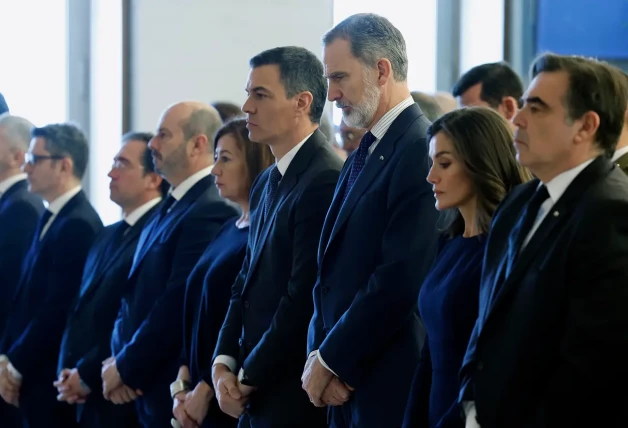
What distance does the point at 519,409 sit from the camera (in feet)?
7.14

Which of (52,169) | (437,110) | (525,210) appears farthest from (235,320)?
(52,169)

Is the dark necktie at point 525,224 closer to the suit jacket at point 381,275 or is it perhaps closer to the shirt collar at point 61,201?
the suit jacket at point 381,275

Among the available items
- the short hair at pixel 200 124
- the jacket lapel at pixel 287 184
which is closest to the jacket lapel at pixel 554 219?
the jacket lapel at pixel 287 184

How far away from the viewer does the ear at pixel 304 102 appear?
345 centimetres

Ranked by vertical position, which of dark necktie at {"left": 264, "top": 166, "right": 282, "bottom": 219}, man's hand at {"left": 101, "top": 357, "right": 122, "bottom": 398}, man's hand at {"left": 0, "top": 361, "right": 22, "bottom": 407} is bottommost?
man's hand at {"left": 0, "top": 361, "right": 22, "bottom": 407}

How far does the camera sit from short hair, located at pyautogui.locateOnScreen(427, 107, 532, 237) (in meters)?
2.58

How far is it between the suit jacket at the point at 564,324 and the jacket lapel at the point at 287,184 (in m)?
1.20

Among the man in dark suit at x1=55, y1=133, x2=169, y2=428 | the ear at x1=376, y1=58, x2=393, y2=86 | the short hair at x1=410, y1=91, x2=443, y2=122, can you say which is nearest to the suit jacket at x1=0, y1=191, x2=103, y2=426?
the man in dark suit at x1=55, y1=133, x2=169, y2=428

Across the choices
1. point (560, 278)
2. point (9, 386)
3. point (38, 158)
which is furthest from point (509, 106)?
point (9, 386)

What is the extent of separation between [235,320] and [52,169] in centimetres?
206

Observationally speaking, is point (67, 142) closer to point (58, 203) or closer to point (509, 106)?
point (58, 203)

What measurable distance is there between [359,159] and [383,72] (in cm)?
27

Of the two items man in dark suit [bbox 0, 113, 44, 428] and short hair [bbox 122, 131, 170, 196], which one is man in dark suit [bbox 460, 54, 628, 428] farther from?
man in dark suit [bbox 0, 113, 44, 428]

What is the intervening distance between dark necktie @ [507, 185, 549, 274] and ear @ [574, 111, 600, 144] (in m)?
0.15
